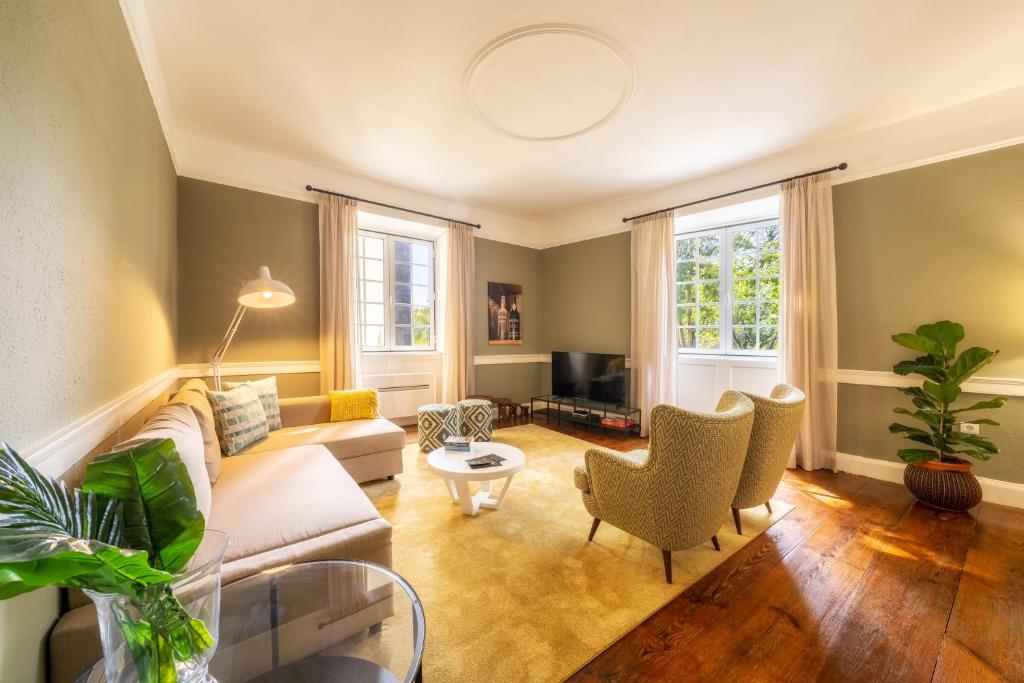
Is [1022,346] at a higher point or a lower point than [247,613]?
higher

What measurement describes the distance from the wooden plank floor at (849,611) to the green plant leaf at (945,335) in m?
1.11

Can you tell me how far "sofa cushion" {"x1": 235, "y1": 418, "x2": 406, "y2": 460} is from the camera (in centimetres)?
268

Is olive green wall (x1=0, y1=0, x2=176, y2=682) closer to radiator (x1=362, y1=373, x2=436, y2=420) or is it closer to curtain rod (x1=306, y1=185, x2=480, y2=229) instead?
curtain rod (x1=306, y1=185, x2=480, y2=229)

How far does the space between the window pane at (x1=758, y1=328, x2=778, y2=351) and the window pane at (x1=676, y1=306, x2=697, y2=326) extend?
0.69 metres

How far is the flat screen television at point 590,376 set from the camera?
461cm

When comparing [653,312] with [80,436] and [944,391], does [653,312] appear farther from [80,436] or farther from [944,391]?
[80,436]

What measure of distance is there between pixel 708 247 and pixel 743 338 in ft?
3.71

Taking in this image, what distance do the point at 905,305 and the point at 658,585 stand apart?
310 cm

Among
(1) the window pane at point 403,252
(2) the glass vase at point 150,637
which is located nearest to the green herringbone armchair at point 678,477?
(2) the glass vase at point 150,637

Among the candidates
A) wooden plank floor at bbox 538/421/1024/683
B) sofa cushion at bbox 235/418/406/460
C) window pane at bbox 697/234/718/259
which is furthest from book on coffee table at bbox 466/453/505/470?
window pane at bbox 697/234/718/259

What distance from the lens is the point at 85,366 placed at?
1.33m

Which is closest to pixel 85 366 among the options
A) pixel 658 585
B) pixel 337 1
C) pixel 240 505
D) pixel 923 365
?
pixel 240 505

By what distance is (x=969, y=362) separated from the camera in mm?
2516

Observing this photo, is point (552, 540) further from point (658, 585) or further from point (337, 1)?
point (337, 1)
